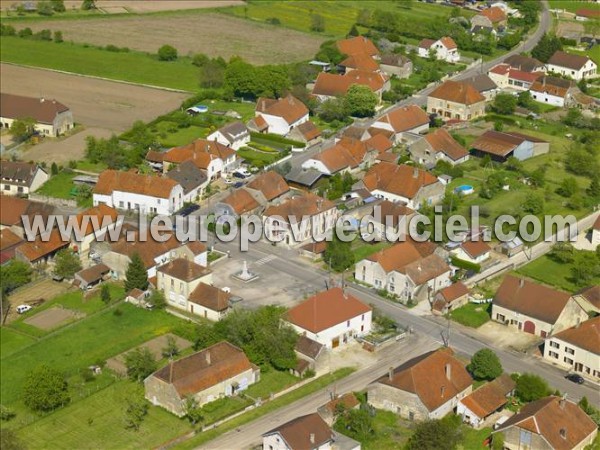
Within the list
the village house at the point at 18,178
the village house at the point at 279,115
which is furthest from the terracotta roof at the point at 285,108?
the village house at the point at 18,178

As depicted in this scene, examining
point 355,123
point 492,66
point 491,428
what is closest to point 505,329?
point 491,428

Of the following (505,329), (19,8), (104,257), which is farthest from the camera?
(19,8)

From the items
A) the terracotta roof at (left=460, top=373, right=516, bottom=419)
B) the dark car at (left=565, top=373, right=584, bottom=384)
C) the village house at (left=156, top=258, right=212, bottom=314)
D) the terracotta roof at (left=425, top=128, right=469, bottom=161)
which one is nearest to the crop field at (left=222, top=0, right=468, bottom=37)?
the terracotta roof at (left=425, top=128, right=469, bottom=161)

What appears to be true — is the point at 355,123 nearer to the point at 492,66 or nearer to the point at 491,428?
the point at 492,66

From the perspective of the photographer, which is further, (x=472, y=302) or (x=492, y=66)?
(x=492, y=66)

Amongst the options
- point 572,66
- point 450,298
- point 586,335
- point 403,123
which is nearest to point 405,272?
point 450,298

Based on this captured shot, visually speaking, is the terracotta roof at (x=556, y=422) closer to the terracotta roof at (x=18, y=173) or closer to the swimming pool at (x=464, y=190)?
the swimming pool at (x=464, y=190)

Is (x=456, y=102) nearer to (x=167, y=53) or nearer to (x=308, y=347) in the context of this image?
(x=167, y=53)
